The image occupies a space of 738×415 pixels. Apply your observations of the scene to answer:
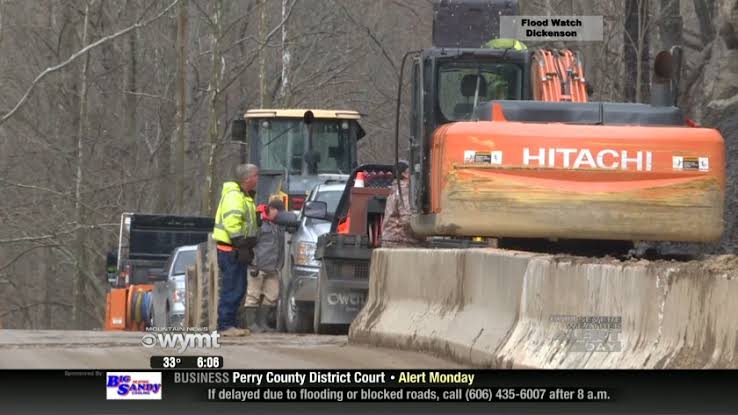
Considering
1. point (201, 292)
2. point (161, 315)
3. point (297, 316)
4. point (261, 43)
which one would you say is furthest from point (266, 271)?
point (261, 43)

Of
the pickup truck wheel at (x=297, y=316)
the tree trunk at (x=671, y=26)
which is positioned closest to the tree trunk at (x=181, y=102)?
the tree trunk at (x=671, y=26)

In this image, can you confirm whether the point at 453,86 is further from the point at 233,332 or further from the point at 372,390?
the point at 372,390

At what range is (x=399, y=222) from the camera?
650 inches

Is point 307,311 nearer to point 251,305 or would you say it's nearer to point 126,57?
point 251,305

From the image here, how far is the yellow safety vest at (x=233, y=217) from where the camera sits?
1521 cm

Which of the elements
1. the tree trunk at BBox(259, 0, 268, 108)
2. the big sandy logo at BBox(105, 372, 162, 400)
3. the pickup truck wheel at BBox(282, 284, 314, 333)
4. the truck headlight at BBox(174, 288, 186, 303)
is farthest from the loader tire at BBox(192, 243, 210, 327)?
the tree trunk at BBox(259, 0, 268, 108)

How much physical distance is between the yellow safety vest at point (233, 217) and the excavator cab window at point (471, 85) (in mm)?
2124

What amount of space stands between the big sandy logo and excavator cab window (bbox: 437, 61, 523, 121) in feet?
31.0

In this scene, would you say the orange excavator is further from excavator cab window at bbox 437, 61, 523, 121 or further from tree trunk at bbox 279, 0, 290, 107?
tree trunk at bbox 279, 0, 290, 107

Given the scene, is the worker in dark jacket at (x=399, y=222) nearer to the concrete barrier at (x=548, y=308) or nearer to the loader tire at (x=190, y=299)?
the loader tire at (x=190, y=299)

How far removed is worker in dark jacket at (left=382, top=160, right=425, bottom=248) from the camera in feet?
53.6

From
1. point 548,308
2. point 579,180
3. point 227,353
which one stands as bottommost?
point 227,353

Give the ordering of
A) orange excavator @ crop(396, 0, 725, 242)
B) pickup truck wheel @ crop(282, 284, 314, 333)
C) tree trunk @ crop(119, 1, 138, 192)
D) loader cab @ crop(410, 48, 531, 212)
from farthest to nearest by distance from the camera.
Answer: tree trunk @ crop(119, 1, 138, 192) → pickup truck wheel @ crop(282, 284, 314, 333) → loader cab @ crop(410, 48, 531, 212) → orange excavator @ crop(396, 0, 725, 242)

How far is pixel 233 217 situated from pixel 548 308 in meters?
6.14
